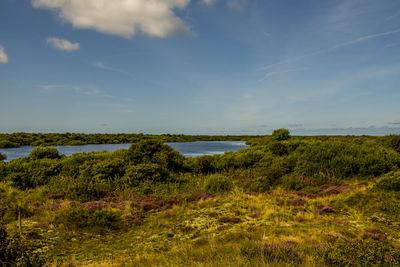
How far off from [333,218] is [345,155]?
12347mm

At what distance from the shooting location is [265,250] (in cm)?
425

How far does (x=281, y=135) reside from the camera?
3666cm

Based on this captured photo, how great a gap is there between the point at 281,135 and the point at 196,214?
3165 cm

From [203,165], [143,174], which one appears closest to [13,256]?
[143,174]

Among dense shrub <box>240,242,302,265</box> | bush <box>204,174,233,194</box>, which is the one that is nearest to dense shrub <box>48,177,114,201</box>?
bush <box>204,174,233,194</box>

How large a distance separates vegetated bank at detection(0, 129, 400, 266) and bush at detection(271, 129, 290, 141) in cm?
1690

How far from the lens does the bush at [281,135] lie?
36438 millimetres

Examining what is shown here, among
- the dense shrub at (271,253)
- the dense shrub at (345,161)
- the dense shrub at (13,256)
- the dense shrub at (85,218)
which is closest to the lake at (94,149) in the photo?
the dense shrub at (345,161)

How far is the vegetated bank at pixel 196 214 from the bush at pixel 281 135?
55.4 ft

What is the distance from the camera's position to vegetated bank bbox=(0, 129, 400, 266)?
442 cm

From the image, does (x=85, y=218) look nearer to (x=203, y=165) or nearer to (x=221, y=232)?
(x=221, y=232)

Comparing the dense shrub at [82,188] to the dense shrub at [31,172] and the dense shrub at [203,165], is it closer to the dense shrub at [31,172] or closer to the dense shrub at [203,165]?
the dense shrub at [31,172]

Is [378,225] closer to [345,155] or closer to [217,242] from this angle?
[217,242]

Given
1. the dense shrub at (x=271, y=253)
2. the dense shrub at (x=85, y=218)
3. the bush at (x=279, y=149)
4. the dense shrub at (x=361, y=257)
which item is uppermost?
the bush at (x=279, y=149)
